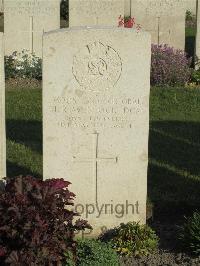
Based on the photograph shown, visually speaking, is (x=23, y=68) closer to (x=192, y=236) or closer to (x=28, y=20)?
(x=28, y=20)

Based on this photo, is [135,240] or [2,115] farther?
[2,115]

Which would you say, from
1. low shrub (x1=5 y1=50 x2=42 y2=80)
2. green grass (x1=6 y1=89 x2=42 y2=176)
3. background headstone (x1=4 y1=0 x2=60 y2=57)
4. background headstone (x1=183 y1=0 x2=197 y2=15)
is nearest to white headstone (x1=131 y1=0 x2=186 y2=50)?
background headstone (x1=4 y1=0 x2=60 y2=57)

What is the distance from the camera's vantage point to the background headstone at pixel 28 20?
14227 millimetres

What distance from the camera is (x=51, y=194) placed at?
17.7 ft

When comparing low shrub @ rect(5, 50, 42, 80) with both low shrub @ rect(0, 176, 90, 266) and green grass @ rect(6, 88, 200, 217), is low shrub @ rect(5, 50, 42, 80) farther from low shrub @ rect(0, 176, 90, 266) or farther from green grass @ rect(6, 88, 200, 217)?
low shrub @ rect(0, 176, 90, 266)

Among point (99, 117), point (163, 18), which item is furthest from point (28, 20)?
point (99, 117)

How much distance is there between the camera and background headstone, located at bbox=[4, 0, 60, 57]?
14.2 meters

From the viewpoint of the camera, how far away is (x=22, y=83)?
42.3 ft

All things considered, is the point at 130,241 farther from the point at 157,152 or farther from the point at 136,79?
the point at 157,152

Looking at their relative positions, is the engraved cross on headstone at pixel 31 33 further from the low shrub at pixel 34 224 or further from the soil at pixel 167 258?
the low shrub at pixel 34 224

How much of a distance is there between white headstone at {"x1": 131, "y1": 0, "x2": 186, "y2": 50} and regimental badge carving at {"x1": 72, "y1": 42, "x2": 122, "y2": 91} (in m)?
9.09

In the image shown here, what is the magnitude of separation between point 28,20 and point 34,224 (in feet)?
32.0

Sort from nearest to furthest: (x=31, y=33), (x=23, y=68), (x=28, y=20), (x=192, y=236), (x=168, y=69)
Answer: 1. (x=192, y=236)
2. (x=168, y=69)
3. (x=23, y=68)
4. (x=28, y=20)
5. (x=31, y=33)

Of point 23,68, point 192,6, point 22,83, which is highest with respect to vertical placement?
point 192,6
